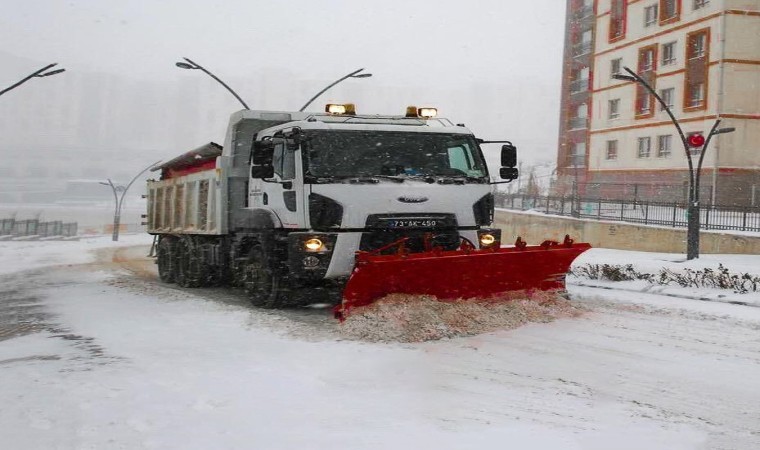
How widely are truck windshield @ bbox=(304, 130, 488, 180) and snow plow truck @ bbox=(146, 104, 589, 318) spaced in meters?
0.02

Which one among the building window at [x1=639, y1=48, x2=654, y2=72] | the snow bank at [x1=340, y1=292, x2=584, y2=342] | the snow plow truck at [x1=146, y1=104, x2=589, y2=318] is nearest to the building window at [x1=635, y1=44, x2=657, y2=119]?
the building window at [x1=639, y1=48, x2=654, y2=72]

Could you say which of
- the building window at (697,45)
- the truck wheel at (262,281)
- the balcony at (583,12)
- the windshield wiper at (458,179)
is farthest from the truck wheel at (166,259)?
the balcony at (583,12)

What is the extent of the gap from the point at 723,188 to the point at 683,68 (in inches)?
276

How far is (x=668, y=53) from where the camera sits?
3678 cm

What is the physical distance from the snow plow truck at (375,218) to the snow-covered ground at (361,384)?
0.70 m

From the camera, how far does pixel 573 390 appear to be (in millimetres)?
6004

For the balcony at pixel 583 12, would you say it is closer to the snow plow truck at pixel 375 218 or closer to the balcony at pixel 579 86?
the balcony at pixel 579 86

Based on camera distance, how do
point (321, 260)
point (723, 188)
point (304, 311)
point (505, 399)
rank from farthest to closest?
point (723, 188)
point (304, 311)
point (321, 260)
point (505, 399)

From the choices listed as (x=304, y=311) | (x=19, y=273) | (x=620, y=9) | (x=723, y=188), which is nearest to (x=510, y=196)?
(x=723, y=188)

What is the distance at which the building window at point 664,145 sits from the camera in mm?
35812

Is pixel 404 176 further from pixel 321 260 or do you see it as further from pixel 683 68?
pixel 683 68

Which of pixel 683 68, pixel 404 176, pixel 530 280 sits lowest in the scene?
pixel 530 280

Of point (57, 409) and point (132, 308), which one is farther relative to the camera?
point (132, 308)

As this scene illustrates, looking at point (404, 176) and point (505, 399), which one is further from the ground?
point (404, 176)
